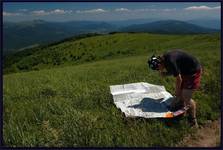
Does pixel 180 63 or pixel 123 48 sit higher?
pixel 180 63

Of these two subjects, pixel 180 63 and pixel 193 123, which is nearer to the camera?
pixel 193 123

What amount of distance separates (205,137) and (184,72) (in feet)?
5.29

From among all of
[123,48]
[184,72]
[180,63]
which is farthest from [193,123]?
[123,48]

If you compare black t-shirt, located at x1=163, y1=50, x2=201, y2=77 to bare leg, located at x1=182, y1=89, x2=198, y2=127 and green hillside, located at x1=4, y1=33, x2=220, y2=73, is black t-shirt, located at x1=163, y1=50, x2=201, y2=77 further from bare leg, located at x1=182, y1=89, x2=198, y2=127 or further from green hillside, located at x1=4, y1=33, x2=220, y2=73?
green hillside, located at x1=4, y1=33, x2=220, y2=73

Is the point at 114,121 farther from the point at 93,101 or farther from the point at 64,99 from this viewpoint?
the point at 64,99

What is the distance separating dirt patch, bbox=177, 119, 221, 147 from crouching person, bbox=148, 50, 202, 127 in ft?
1.07

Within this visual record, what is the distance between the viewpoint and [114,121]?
26.0 ft

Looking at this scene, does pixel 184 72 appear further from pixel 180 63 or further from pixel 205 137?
pixel 205 137

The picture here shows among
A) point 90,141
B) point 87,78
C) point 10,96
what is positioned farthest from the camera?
point 87,78

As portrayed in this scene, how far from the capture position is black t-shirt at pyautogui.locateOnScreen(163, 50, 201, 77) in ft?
26.2

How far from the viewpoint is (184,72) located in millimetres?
8352

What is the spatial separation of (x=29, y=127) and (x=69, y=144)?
4.07 feet

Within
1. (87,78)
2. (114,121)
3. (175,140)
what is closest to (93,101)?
(114,121)

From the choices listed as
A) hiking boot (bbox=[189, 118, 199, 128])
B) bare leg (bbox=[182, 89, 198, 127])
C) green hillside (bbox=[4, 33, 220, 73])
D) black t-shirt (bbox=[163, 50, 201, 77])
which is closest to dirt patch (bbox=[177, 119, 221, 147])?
hiking boot (bbox=[189, 118, 199, 128])
